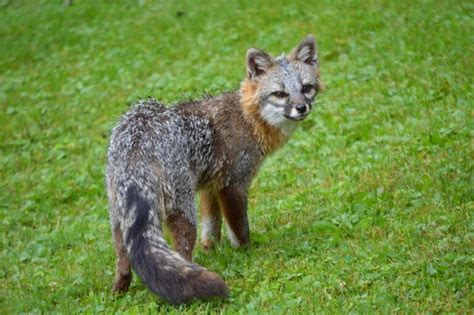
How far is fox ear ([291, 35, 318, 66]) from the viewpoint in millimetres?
9984

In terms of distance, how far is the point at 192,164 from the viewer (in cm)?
897

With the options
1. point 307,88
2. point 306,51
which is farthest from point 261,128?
point 306,51

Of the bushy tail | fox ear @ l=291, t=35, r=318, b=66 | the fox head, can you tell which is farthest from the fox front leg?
fox ear @ l=291, t=35, r=318, b=66

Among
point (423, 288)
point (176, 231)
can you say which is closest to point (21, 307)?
point (176, 231)

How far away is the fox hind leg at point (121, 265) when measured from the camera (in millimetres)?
8148

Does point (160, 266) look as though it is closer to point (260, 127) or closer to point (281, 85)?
point (260, 127)

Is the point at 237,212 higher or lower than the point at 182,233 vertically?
lower

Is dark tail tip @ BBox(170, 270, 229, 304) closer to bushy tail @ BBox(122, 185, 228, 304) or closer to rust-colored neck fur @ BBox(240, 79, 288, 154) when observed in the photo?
bushy tail @ BBox(122, 185, 228, 304)

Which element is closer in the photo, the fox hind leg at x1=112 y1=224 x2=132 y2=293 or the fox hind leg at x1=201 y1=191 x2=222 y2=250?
the fox hind leg at x1=112 y1=224 x2=132 y2=293

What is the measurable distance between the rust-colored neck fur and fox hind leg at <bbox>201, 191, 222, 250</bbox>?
2.89ft

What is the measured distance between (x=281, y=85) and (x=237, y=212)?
1551 mm

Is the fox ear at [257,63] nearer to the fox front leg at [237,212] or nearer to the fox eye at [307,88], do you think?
the fox eye at [307,88]

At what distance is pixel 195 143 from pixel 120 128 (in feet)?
3.00

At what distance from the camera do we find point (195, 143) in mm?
9125
